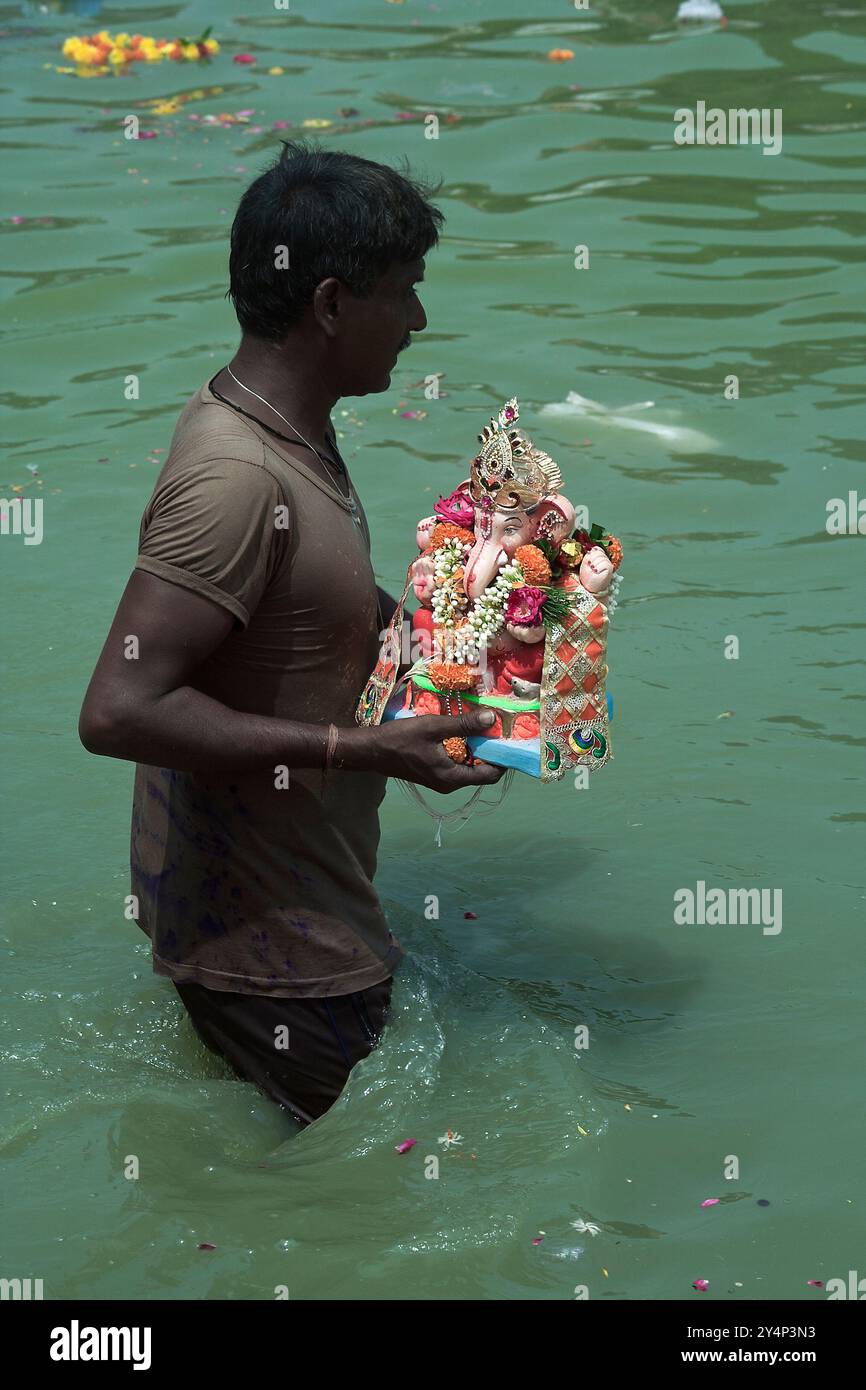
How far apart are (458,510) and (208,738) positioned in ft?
3.14

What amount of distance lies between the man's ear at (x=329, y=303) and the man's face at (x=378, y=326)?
0.04 feet

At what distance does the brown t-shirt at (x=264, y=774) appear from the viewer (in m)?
3.37

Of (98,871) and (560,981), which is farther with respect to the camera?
(98,871)

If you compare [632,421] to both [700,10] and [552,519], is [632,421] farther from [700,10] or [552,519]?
[700,10]

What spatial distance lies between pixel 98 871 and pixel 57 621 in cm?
183

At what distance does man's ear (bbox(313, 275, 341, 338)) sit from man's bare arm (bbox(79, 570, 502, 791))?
2.24ft

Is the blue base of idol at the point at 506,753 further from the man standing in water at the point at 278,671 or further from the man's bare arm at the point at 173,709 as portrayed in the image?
the man's bare arm at the point at 173,709

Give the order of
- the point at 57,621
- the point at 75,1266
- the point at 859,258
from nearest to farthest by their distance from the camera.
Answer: the point at 75,1266 → the point at 57,621 → the point at 859,258

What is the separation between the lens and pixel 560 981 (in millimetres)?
5074

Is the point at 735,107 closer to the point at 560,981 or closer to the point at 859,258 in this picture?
the point at 859,258

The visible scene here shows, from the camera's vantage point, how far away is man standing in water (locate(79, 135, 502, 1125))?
11.0ft

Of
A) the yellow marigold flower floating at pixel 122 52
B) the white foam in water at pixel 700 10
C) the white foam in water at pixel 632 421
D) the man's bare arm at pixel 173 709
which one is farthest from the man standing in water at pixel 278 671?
the white foam in water at pixel 700 10

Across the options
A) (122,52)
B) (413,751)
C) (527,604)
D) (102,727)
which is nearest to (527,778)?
(527,604)

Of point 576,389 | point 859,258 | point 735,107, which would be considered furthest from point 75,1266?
point 735,107
